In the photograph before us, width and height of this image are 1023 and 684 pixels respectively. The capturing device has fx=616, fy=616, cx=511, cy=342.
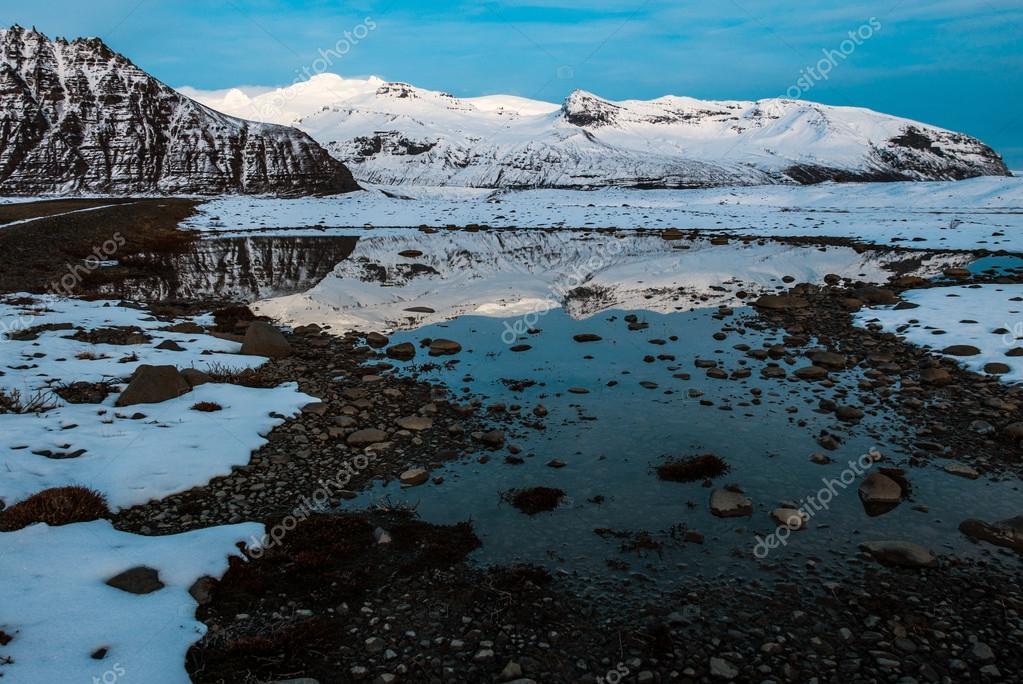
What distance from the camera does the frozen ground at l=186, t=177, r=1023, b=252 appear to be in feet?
146

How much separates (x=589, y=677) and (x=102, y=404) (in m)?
10.5

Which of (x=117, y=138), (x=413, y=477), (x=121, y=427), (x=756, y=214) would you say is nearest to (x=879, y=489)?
(x=413, y=477)

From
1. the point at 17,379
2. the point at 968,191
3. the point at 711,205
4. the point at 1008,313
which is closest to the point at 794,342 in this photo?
the point at 1008,313

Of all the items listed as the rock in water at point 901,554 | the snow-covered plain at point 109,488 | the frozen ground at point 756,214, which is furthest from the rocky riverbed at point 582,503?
the frozen ground at point 756,214

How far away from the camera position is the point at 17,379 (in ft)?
40.8

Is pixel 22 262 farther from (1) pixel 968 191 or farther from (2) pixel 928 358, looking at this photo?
(1) pixel 968 191

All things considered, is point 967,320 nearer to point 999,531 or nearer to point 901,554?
point 999,531

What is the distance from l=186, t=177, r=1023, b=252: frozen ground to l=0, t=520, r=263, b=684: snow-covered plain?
43.3 meters

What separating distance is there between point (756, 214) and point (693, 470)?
57161mm

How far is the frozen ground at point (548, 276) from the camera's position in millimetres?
22531

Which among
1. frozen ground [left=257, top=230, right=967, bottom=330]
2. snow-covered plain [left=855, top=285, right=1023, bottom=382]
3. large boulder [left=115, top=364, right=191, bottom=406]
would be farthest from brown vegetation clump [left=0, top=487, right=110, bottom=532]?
snow-covered plain [left=855, top=285, right=1023, bottom=382]

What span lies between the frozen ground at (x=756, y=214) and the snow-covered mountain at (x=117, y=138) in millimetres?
24793

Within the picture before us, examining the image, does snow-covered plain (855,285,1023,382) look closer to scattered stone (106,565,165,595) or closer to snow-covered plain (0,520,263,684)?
snow-covered plain (0,520,263,684)

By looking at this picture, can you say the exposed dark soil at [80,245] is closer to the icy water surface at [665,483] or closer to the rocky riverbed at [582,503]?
the rocky riverbed at [582,503]
